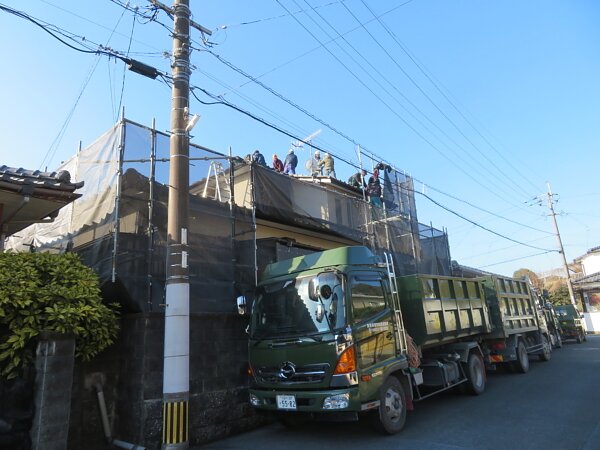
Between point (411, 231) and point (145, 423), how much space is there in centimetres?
1138

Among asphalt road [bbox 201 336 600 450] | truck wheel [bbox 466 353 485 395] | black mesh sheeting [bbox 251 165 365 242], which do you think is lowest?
asphalt road [bbox 201 336 600 450]

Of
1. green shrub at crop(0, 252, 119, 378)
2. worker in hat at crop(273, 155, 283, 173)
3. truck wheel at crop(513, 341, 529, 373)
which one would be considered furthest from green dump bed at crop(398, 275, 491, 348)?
worker in hat at crop(273, 155, 283, 173)

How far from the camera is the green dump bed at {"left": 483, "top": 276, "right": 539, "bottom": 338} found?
11.2 metres

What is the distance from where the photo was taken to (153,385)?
6.37m

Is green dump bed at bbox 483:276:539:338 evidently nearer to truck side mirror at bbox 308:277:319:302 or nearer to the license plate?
truck side mirror at bbox 308:277:319:302

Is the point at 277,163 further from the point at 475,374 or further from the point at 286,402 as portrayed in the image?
the point at 286,402

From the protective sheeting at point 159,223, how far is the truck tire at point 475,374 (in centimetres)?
459

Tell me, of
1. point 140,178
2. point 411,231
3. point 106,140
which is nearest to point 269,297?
point 140,178

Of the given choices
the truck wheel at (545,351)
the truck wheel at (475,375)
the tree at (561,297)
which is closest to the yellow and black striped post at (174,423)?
the truck wheel at (475,375)

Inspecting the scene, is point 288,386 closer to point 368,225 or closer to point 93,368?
point 93,368

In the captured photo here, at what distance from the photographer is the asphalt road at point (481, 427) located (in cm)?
578

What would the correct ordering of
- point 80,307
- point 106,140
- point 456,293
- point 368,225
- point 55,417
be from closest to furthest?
point 55,417
point 80,307
point 106,140
point 456,293
point 368,225

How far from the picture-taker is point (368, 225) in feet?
44.4

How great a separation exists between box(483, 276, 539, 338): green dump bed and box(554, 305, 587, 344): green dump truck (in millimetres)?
11033
